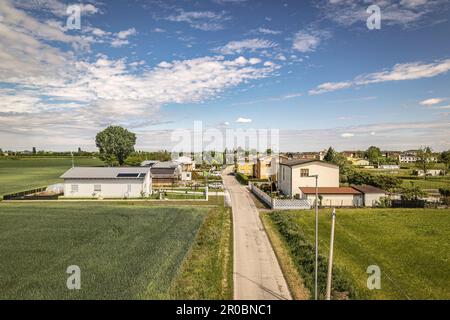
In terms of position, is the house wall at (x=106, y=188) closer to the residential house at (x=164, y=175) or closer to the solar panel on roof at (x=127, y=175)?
the solar panel on roof at (x=127, y=175)

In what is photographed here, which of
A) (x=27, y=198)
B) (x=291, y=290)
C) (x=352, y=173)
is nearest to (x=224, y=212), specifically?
(x=291, y=290)

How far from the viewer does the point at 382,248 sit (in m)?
22.0

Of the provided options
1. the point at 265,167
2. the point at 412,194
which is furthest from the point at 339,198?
the point at 265,167

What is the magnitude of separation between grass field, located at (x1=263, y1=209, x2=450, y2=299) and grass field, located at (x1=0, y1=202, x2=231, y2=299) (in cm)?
560

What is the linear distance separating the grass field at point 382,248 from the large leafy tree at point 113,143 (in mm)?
66708

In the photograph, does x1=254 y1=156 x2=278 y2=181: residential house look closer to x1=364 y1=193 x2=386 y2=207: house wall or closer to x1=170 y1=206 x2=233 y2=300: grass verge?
x1=364 y1=193 x2=386 y2=207: house wall

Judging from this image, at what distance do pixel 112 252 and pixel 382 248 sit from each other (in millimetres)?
19446

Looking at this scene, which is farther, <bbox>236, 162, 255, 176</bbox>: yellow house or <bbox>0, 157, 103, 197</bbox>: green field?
<bbox>236, 162, 255, 176</bbox>: yellow house

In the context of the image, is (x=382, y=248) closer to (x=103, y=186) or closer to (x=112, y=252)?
(x=112, y=252)

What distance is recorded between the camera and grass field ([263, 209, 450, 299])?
15734 mm

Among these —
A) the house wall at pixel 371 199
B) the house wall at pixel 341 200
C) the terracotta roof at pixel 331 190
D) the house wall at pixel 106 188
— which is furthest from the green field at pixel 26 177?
the house wall at pixel 371 199

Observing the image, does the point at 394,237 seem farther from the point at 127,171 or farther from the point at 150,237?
the point at 127,171

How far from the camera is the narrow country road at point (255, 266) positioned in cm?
1500

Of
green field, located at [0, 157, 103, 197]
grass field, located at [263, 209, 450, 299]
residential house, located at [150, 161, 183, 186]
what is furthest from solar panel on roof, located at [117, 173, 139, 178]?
grass field, located at [263, 209, 450, 299]
